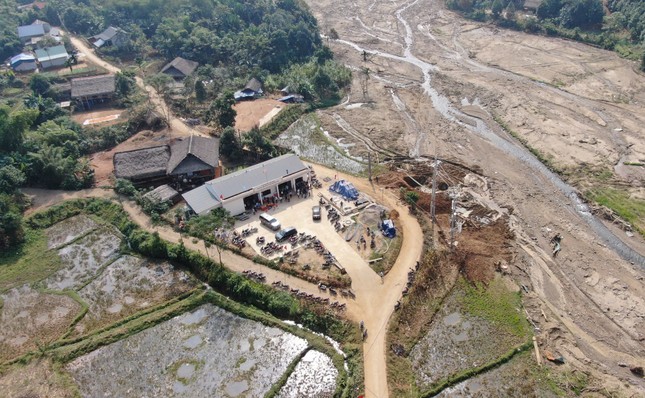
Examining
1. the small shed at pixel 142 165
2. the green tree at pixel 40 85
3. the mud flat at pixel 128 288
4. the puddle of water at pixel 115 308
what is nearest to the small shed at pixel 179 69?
the green tree at pixel 40 85

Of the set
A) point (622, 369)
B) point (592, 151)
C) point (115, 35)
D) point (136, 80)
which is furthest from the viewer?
point (115, 35)

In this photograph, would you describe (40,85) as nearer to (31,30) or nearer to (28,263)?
(31,30)

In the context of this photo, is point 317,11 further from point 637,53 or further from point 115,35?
point 637,53

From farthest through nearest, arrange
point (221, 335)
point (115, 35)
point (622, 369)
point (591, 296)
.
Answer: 1. point (115, 35)
2. point (591, 296)
3. point (221, 335)
4. point (622, 369)

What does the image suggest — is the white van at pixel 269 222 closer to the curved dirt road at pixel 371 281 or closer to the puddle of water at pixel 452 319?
the curved dirt road at pixel 371 281

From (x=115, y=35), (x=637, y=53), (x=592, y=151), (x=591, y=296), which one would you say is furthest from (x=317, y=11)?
(x=591, y=296)

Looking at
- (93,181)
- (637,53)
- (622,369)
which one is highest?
(637,53)
